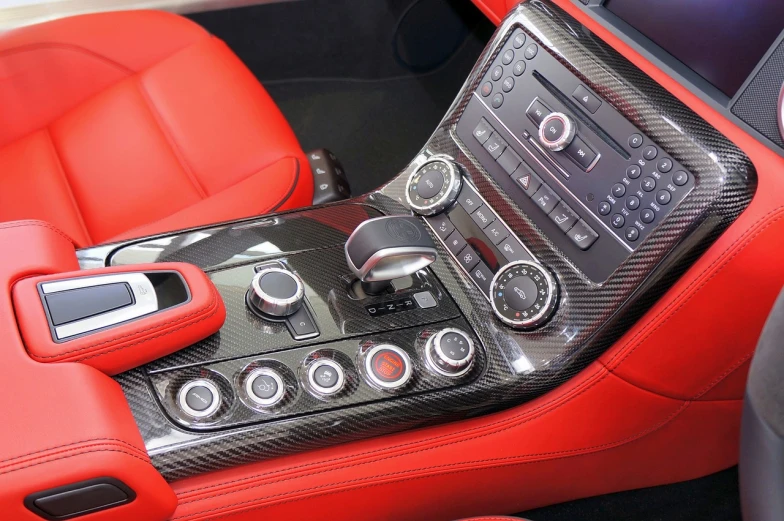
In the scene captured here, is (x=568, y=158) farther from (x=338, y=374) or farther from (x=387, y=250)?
(x=338, y=374)

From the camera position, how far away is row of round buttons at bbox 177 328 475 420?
30.3 inches

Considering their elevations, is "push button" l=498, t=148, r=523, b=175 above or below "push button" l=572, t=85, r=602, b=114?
below

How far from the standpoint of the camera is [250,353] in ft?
2.72

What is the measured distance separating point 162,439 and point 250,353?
0.47 feet

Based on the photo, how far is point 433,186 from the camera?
1.04m

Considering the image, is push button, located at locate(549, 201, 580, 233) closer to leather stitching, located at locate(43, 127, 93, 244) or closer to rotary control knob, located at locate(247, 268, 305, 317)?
rotary control knob, located at locate(247, 268, 305, 317)

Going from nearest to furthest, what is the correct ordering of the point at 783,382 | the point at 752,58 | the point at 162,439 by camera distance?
the point at 783,382, the point at 162,439, the point at 752,58

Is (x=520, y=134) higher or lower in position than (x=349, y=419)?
higher

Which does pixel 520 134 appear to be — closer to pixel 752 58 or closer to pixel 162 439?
pixel 752 58

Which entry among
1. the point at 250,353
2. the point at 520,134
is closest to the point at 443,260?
the point at 520,134

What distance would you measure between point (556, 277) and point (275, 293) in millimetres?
357

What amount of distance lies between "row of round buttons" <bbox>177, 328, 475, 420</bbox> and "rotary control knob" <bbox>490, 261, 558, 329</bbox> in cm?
7

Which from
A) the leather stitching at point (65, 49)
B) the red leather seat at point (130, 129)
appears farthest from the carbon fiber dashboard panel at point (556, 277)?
the leather stitching at point (65, 49)

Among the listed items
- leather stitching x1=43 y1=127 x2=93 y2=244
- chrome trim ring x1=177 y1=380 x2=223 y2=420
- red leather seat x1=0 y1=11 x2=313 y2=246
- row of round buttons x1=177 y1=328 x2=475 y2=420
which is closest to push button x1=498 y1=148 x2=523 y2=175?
row of round buttons x1=177 y1=328 x2=475 y2=420
